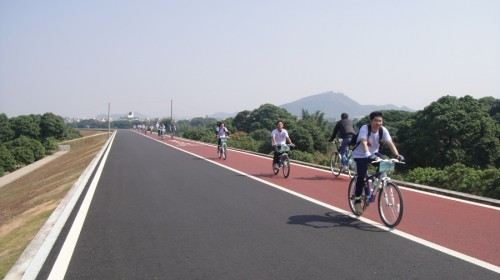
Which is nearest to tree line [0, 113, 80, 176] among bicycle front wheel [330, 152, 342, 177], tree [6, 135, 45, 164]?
tree [6, 135, 45, 164]

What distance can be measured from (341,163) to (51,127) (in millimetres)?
101235

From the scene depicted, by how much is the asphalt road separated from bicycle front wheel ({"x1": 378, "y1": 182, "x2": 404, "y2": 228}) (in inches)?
13.5

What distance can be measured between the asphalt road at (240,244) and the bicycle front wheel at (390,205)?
344 millimetres

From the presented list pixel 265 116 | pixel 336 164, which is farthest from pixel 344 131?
pixel 265 116

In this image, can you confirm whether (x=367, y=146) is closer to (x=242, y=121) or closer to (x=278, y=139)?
(x=278, y=139)

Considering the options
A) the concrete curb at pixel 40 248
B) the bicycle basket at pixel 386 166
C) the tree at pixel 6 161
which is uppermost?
the bicycle basket at pixel 386 166

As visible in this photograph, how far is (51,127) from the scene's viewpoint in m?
106

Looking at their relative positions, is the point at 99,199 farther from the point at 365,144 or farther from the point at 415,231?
the point at 415,231

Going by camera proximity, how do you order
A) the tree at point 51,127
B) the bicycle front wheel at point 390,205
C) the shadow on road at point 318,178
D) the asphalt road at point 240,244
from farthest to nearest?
the tree at point 51,127 → the shadow on road at point 318,178 → the bicycle front wheel at point 390,205 → the asphalt road at point 240,244

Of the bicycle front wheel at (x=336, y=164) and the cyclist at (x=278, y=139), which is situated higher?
the cyclist at (x=278, y=139)

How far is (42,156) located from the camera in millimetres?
70625

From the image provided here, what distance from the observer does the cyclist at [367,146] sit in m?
8.43

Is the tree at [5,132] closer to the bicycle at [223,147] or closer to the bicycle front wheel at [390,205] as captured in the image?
the bicycle at [223,147]

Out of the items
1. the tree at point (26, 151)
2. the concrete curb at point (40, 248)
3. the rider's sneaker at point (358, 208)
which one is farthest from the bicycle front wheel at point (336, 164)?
the tree at point (26, 151)
